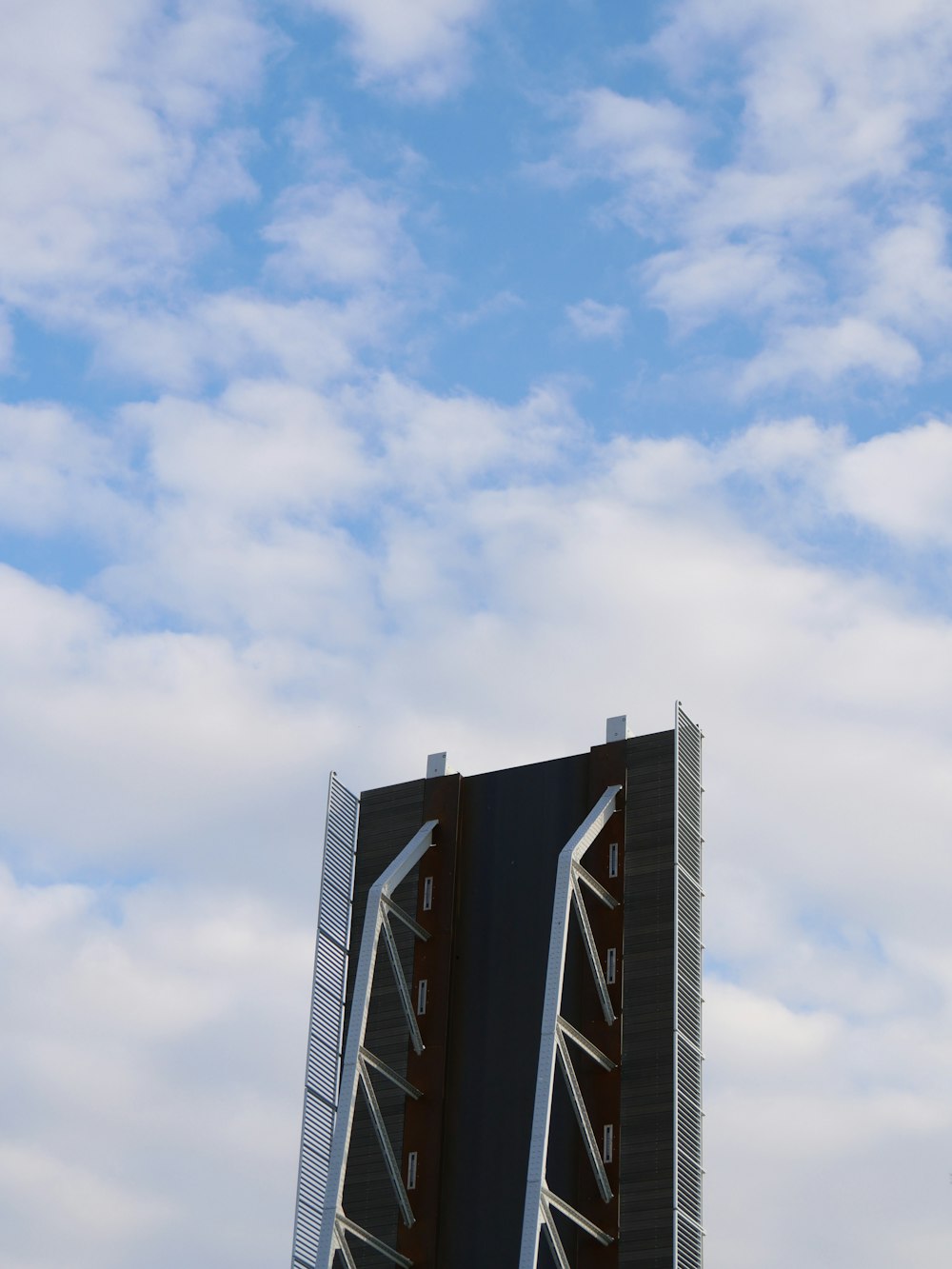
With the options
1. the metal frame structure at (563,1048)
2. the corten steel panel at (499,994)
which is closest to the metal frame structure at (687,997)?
the metal frame structure at (563,1048)

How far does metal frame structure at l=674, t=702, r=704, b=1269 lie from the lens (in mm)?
57000

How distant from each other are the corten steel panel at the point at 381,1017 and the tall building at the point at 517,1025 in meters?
0.08

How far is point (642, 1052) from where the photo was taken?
59531mm

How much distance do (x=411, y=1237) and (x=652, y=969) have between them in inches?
426

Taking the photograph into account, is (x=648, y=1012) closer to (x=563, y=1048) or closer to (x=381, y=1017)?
(x=563, y=1048)

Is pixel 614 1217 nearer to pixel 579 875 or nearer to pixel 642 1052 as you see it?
pixel 642 1052

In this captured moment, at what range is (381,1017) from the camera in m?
65.0

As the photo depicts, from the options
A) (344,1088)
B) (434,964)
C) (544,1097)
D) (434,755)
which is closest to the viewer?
(544,1097)

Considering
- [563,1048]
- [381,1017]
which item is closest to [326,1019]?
[381,1017]

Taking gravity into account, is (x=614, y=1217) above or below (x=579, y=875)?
below

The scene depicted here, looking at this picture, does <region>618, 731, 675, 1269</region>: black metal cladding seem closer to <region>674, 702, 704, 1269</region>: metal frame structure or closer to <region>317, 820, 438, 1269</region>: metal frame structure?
<region>674, 702, 704, 1269</region>: metal frame structure

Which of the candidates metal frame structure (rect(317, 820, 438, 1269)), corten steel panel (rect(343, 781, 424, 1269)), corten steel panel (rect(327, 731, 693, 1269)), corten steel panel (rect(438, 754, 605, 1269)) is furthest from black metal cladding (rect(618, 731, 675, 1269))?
corten steel panel (rect(343, 781, 424, 1269))

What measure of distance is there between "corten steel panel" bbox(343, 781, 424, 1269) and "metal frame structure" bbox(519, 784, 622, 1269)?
5717 millimetres

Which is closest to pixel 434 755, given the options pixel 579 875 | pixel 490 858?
pixel 490 858
